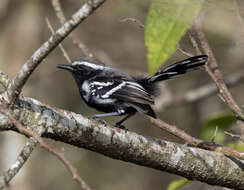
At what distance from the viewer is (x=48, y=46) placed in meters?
2.11

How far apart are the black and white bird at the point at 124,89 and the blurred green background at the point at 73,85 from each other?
276 centimetres

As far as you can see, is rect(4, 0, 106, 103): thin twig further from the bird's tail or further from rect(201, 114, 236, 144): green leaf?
rect(201, 114, 236, 144): green leaf

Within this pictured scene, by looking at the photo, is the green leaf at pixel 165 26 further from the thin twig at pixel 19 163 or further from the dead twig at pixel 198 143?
the dead twig at pixel 198 143

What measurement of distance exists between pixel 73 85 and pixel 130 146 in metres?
6.83

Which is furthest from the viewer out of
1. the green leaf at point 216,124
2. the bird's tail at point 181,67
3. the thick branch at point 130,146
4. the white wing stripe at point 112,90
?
the green leaf at point 216,124

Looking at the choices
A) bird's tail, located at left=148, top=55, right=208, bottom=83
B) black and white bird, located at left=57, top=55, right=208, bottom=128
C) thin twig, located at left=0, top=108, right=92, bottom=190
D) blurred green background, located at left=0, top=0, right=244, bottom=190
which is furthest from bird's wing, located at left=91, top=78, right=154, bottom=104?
blurred green background, located at left=0, top=0, right=244, bottom=190

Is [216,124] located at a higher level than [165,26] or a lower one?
lower

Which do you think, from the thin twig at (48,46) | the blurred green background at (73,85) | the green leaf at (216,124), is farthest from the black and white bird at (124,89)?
the blurred green background at (73,85)

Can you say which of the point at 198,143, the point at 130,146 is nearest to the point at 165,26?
the point at 130,146

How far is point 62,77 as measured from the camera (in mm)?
9648

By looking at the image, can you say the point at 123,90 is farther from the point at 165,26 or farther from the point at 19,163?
the point at 165,26

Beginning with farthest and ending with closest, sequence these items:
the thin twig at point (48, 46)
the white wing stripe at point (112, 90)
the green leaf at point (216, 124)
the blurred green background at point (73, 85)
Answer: the blurred green background at point (73, 85) → the green leaf at point (216, 124) → the white wing stripe at point (112, 90) → the thin twig at point (48, 46)

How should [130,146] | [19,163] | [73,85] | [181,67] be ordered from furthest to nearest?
1. [73,85]
2. [181,67]
3. [130,146]
4. [19,163]

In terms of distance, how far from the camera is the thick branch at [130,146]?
8.42ft
